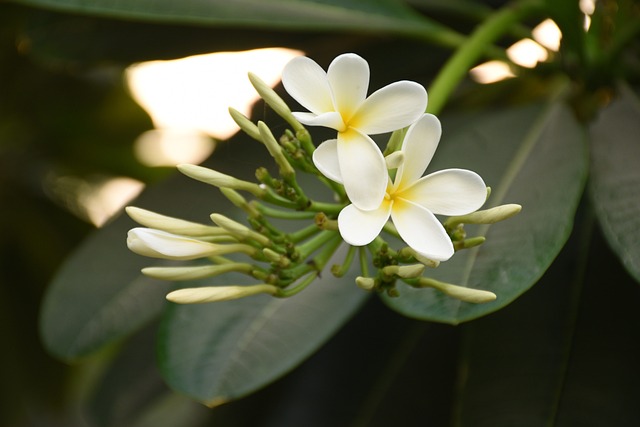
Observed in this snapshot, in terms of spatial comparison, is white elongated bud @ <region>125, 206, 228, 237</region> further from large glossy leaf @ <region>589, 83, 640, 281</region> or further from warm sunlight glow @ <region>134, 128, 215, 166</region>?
warm sunlight glow @ <region>134, 128, 215, 166</region>

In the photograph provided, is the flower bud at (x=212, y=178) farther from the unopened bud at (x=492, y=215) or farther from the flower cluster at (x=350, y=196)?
the unopened bud at (x=492, y=215)

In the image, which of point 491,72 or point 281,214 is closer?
point 281,214

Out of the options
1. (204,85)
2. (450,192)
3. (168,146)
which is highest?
(450,192)

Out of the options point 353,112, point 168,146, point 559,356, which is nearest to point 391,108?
point 353,112

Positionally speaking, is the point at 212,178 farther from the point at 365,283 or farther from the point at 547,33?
the point at 547,33

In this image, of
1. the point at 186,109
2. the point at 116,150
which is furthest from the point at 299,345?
the point at 116,150

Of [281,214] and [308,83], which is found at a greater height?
[308,83]
